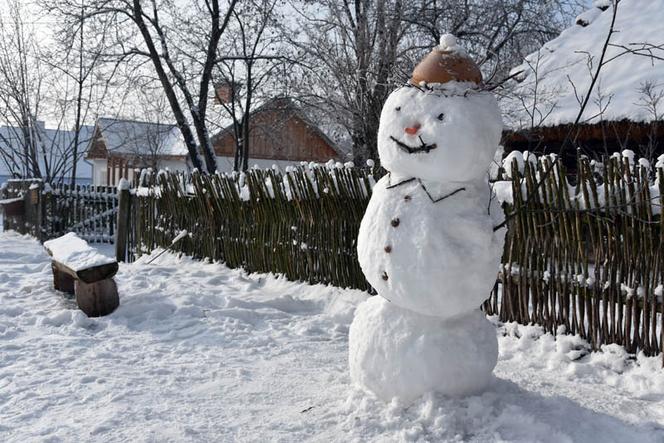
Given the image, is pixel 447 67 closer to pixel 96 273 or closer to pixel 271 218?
pixel 96 273

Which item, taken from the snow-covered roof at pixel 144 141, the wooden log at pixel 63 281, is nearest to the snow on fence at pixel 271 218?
the wooden log at pixel 63 281

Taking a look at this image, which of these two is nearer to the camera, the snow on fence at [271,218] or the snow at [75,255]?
the snow at [75,255]

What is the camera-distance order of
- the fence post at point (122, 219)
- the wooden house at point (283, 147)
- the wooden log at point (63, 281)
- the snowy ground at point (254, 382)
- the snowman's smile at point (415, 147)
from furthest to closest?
the wooden house at point (283, 147), the fence post at point (122, 219), the wooden log at point (63, 281), the snowman's smile at point (415, 147), the snowy ground at point (254, 382)

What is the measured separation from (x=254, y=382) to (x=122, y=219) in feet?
22.1

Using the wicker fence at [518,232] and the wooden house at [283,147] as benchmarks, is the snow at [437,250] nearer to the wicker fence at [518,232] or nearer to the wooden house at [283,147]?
the wicker fence at [518,232]

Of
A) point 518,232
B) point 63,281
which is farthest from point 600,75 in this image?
point 63,281

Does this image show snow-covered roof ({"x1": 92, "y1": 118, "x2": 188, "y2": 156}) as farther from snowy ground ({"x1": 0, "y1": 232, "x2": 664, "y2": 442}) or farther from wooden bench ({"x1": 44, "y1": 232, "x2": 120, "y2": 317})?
snowy ground ({"x1": 0, "y1": 232, "x2": 664, "y2": 442})

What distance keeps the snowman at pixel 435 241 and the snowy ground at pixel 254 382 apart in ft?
0.65

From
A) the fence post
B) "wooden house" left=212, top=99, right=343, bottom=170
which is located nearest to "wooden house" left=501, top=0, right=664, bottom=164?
the fence post

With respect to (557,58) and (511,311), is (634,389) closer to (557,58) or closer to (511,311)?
(511,311)

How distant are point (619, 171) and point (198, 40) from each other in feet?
49.7

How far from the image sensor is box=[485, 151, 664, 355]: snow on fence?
12.1 feet

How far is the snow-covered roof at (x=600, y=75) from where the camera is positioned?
8266mm

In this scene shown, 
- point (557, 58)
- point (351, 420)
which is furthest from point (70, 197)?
point (351, 420)
